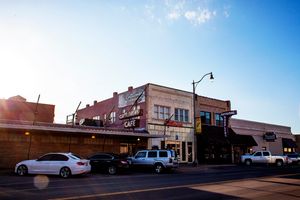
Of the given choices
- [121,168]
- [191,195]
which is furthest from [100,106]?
[191,195]

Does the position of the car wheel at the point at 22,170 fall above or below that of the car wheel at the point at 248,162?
below

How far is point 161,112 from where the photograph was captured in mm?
34719

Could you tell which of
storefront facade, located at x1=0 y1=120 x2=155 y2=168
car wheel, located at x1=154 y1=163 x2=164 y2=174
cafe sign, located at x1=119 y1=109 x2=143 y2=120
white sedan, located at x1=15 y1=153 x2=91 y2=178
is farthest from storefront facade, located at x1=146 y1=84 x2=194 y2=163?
white sedan, located at x1=15 y1=153 x2=91 y2=178

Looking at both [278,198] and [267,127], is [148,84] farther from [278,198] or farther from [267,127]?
[267,127]

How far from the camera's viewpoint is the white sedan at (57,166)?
1797cm

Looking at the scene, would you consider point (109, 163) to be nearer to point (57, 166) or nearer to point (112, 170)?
point (112, 170)

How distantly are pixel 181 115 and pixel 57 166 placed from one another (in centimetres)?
2146

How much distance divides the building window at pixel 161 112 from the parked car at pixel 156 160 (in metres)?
9.92

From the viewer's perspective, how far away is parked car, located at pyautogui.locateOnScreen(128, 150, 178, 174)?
23.4 m

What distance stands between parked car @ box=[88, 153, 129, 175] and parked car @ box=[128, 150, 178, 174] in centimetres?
269

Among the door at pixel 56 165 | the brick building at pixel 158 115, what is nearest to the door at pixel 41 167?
the door at pixel 56 165

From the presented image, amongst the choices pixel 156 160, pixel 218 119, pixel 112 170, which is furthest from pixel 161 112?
pixel 112 170

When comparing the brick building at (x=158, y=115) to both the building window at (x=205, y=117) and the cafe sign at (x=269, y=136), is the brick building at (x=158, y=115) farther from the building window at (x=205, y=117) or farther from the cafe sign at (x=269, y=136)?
the cafe sign at (x=269, y=136)

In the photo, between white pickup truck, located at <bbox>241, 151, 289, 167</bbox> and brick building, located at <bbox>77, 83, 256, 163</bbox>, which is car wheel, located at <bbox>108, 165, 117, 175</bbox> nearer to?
brick building, located at <bbox>77, 83, 256, 163</bbox>
